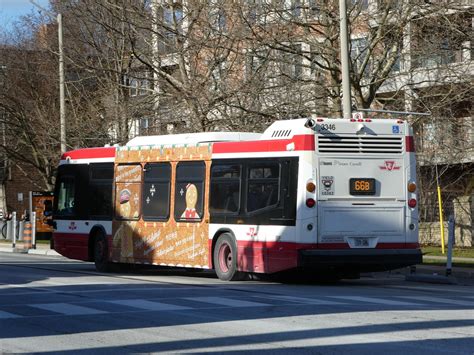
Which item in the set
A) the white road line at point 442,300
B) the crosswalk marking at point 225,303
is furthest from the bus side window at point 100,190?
the white road line at point 442,300

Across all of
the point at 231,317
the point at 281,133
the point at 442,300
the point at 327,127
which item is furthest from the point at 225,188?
the point at 231,317

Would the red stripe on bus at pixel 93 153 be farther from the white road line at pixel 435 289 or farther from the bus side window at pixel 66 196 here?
the white road line at pixel 435 289

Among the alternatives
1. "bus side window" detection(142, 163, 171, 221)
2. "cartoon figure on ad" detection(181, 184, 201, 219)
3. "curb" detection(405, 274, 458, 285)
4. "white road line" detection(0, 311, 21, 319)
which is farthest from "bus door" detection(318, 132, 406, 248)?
"white road line" detection(0, 311, 21, 319)

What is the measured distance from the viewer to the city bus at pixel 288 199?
62.0 feet

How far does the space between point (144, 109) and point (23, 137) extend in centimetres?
1421

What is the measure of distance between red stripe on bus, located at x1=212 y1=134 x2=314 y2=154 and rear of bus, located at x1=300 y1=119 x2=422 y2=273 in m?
0.22


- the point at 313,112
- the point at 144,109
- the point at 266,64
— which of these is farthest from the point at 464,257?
the point at 144,109

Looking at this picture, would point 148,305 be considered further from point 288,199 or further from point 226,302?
point 288,199

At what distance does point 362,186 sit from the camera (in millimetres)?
19234

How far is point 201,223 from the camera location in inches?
834

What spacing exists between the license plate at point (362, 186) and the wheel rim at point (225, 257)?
302 centimetres

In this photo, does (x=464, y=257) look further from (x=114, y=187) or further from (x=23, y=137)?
(x=23, y=137)

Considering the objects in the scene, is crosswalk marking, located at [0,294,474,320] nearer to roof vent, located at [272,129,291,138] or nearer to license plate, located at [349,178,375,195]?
license plate, located at [349,178,375,195]

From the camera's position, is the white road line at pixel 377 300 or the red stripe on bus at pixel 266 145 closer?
the white road line at pixel 377 300
